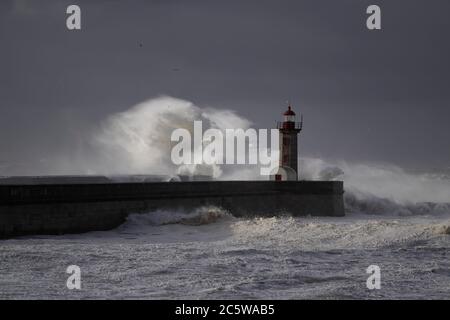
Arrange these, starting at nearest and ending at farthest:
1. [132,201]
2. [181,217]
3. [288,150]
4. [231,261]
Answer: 1. [231,261]
2. [132,201]
3. [181,217]
4. [288,150]

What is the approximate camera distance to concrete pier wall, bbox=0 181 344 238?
1474cm

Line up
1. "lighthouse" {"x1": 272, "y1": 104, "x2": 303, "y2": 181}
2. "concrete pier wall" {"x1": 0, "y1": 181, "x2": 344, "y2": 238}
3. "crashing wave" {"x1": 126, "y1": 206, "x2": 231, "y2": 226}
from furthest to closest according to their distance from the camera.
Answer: "lighthouse" {"x1": 272, "y1": 104, "x2": 303, "y2": 181} → "crashing wave" {"x1": 126, "y1": 206, "x2": 231, "y2": 226} → "concrete pier wall" {"x1": 0, "y1": 181, "x2": 344, "y2": 238}

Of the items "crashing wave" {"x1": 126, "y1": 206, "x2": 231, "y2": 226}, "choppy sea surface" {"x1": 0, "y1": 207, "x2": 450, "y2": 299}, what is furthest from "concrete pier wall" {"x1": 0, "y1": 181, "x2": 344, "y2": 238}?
"choppy sea surface" {"x1": 0, "y1": 207, "x2": 450, "y2": 299}

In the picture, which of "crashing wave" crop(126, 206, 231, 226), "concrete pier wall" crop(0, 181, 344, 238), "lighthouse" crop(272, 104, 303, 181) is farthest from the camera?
"lighthouse" crop(272, 104, 303, 181)

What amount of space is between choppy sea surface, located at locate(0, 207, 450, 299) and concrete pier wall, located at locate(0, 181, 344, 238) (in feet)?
1.14

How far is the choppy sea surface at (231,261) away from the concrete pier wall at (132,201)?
0.35m

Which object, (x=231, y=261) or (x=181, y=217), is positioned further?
(x=181, y=217)

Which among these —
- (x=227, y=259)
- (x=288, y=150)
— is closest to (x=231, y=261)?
(x=227, y=259)

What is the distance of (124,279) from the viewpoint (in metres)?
10.5

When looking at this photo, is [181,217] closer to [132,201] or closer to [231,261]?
[132,201]

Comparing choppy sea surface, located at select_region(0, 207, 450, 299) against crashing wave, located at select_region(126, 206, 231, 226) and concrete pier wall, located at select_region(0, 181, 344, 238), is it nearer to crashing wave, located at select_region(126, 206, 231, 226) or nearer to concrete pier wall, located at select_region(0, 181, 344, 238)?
crashing wave, located at select_region(126, 206, 231, 226)

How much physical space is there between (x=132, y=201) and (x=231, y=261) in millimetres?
5490

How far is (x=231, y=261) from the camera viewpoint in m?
12.0

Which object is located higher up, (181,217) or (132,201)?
(132,201)
